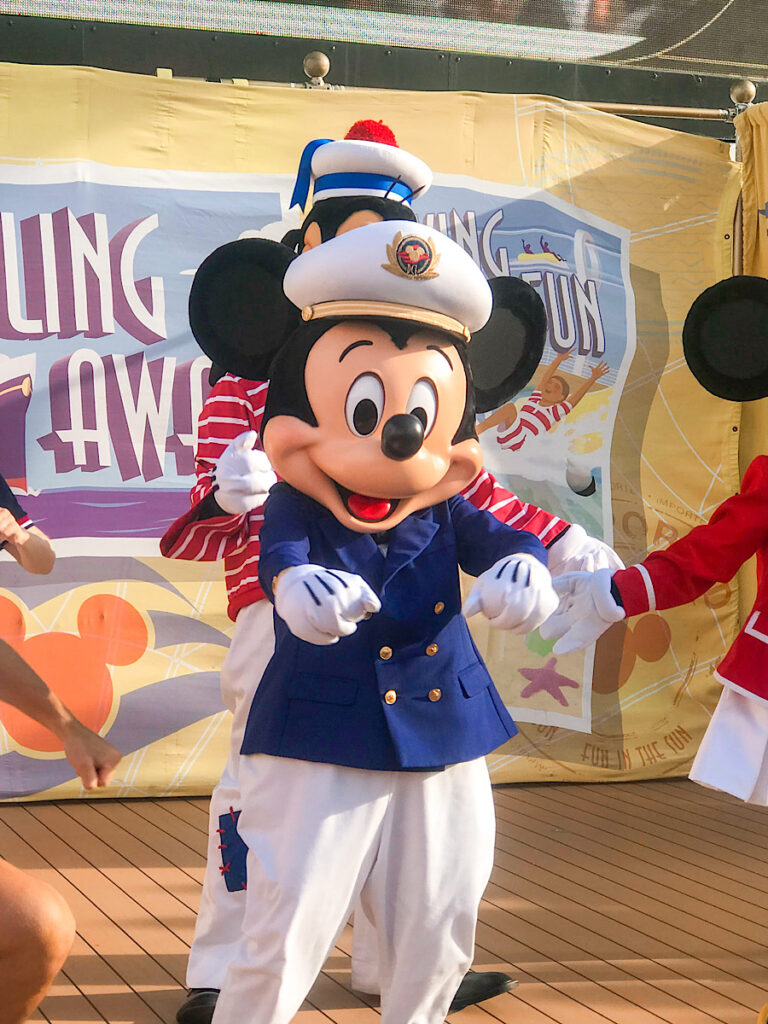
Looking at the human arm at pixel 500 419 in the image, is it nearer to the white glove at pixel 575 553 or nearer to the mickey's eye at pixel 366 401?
the white glove at pixel 575 553

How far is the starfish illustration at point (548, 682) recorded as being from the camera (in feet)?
13.3

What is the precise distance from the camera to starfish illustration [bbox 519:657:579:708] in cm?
404

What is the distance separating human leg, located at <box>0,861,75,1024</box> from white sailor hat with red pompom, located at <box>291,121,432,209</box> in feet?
3.96

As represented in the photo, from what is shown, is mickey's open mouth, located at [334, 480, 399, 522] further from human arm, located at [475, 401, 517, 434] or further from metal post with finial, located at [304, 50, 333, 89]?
metal post with finial, located at [304, 50, 333, 89]

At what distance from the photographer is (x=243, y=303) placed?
6.24 feet

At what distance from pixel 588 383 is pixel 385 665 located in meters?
2.60

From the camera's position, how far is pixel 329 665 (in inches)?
69.5

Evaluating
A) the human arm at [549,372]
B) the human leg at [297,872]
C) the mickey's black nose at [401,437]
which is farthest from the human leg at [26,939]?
the human arm at [549,372]

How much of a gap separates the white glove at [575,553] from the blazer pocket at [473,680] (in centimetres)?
29

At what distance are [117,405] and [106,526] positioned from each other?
0.40 meters

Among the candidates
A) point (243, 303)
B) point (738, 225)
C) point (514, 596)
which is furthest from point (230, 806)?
point (738, 225)

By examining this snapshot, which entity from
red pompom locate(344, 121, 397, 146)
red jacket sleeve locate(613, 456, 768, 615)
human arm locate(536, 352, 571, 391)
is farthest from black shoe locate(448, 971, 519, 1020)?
human arm locate(536, 352, 571, 391)

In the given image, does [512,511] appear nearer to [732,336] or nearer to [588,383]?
[732,336]

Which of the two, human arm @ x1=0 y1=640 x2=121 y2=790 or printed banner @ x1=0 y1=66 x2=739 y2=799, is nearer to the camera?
human arm @ x1=0 y1=640 x2=121 y2=790
